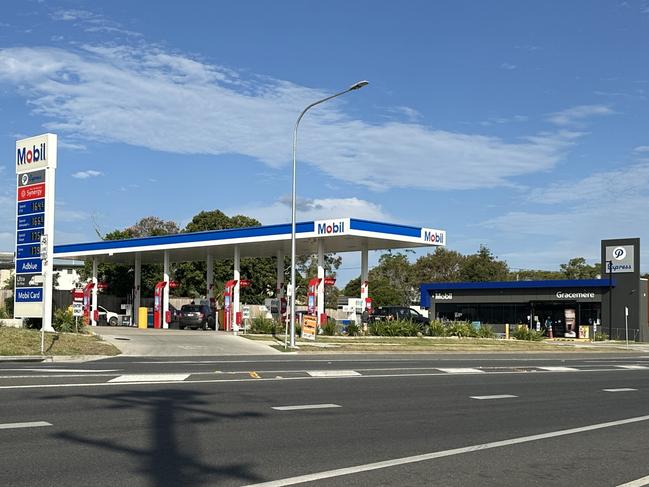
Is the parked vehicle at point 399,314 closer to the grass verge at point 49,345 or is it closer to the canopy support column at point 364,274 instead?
the canopy support column at point 364,274

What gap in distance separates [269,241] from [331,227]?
5733mm

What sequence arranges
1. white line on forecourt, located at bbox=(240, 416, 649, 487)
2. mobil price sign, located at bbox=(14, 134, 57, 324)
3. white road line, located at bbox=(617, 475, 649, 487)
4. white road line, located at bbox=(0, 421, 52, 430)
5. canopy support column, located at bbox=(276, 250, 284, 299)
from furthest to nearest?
canopy support column, located at bbox=(276, 250, 284, 299)
mobil price sign, located at bbox=(14, 134, 57, 324)
white road line, located at bbox=(0, 421, 52, 430)
white road line, located at bbox=(617, 475, 649, 487)
white line on forecourt, located at bbox=(240, 416, 649, 487)

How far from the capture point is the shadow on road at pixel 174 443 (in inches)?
301

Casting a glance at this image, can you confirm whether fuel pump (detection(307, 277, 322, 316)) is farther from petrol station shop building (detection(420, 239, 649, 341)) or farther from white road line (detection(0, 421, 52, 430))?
white road line (detection(0, 421, 52, 430))

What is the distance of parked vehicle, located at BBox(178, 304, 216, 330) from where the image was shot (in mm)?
49312

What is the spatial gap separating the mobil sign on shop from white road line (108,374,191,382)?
73.7 ft

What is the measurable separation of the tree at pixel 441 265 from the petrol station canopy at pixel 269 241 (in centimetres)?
5023

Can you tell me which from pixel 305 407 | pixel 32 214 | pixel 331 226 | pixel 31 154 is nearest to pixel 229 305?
pixel 331 226

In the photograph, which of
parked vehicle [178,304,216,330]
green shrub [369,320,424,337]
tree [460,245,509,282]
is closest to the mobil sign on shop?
green shrub [369,320,424,337]

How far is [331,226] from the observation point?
133ft

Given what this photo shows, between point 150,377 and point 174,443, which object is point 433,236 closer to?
point 150,377

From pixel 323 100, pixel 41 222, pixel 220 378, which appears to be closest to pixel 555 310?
pixel 323 100

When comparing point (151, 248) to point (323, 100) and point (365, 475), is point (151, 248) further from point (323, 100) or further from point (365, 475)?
point (365, 475)

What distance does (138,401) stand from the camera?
506 inches
